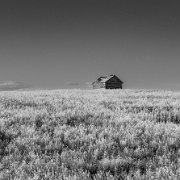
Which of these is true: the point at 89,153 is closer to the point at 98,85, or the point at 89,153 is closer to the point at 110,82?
the point at 110,82

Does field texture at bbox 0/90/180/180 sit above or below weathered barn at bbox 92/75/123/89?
below

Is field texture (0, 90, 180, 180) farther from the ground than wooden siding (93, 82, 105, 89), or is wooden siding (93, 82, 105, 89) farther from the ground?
wooden siding (93, 82, 105, 89)

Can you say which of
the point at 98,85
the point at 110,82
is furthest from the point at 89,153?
the point at 98,85

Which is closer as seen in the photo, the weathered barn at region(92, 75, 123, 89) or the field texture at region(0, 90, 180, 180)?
the field texture at region(0, 90, 180, 180)

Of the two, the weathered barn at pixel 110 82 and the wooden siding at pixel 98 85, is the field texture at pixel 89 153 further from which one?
the wooden siding at pixel 98 85

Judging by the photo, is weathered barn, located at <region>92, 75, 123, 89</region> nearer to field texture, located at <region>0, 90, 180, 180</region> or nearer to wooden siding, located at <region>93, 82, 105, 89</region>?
wooden siding, located at <region>93, 82, 105, 89</region>

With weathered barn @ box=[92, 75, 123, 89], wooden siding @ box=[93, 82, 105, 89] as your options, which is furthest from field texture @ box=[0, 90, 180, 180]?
wooden siding @ box=[93, 82, 105, 89]

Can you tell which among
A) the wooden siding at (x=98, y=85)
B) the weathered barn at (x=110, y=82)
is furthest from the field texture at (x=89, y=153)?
the wooden siding at (x=98, y=85)

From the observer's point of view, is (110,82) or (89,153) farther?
(110,82)

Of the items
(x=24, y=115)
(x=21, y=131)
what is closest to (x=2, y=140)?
(x=21, y=131)

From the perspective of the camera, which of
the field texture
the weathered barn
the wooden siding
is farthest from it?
the wooden siding

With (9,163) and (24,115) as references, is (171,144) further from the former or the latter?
(24,115)

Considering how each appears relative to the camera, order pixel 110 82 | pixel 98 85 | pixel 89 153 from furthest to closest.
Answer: pixel 98 85 → pixel 110 82 → pixel 89 153

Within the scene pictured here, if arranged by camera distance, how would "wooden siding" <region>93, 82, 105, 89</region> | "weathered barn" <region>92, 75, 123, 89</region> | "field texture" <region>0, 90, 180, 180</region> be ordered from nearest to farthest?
"field texture" <region>0, 90, 180, 180</region>
"weathered barn" <region>92, 75, 123, 89</region>
"wooden siding" <region>93, 82, 105, 89</region>
